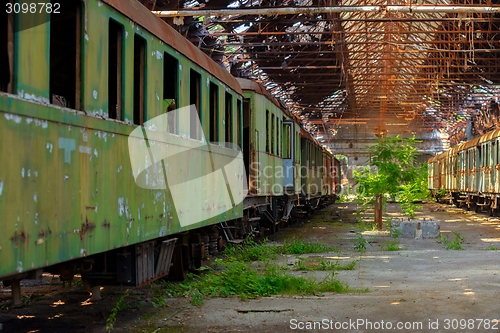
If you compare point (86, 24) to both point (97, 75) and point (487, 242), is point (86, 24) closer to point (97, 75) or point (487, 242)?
point (97, 75)

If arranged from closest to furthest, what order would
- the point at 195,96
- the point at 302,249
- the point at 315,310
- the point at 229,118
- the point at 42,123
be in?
the point at 42,123 < the point at 315,310 < the point at 195,96 < the point at 229,118 < the point at 302,249

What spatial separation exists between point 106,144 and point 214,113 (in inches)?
169

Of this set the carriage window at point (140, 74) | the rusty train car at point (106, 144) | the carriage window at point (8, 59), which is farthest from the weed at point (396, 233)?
the carriage window at point (8, 59)

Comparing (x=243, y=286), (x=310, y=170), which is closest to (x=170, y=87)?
(x=243, y=286)

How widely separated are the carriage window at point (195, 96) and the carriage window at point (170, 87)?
63cm

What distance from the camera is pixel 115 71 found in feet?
20.5

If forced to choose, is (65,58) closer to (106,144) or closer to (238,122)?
(106,144)

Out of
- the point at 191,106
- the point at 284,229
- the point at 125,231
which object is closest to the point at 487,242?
the point at 284,229

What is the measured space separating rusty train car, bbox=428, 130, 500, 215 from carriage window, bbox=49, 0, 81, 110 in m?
22.0

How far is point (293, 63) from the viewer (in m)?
33.8

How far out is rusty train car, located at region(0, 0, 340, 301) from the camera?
4359mm

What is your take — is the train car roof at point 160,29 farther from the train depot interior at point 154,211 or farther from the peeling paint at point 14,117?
the peeling paint at point 14,117

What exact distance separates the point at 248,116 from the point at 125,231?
8.22 metres

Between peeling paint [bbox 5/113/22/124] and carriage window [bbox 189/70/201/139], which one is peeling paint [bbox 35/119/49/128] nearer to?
peeling paint [bbox 5/113/22/124]
